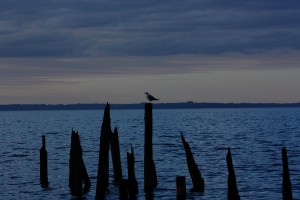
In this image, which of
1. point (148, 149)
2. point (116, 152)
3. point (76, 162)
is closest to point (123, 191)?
point (148, 149)

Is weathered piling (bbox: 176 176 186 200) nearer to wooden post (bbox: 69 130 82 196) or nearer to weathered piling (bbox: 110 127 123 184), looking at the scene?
wooden post (bbox: 69 130 82 196)

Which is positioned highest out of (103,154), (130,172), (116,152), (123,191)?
(103,154)

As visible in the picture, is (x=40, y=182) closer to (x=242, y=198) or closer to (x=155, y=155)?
(x=242, y=198)

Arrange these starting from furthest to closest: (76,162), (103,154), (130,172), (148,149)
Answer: (76,162) < (130,172) < (103,154) < (148,149)

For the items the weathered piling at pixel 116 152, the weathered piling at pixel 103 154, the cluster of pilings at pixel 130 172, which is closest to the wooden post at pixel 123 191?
the cluster of pilings at pixel 130 172

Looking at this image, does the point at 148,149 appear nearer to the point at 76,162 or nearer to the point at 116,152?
the point at 76,162

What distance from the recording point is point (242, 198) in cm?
3136

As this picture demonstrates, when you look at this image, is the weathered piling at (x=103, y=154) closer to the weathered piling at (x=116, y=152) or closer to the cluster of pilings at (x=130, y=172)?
the cluster of pilings at (x=130, y=172)

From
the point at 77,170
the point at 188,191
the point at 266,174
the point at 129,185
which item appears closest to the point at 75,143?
the point at 77,170

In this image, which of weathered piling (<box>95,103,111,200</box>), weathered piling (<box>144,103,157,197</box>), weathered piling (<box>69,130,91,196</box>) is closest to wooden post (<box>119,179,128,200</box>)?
weathered piling (<box>144,103,157,197</box>)

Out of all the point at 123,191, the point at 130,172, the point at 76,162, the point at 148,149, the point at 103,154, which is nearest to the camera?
the point at 123,191

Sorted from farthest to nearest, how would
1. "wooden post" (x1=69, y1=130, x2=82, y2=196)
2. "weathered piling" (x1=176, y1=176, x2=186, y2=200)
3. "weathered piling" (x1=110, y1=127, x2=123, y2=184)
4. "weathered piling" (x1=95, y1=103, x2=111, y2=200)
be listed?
1. "weathered piling" (x1=110, y1=127, x2=123, y2=184)
2. "wooden post" (x1=69, y1=130, x2=82, y2=196)
3. "weathered piling" (x1=95, y1=103, x2=111, y2=200)
4. "weathered piling" (x1=176, y1=176, x2=186, y2=200)

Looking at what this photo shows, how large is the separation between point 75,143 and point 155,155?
1097 inches

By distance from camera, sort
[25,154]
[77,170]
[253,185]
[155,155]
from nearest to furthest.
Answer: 1. [77,170]
2. [253,185]
3. [155,155]
4. [25,154]
